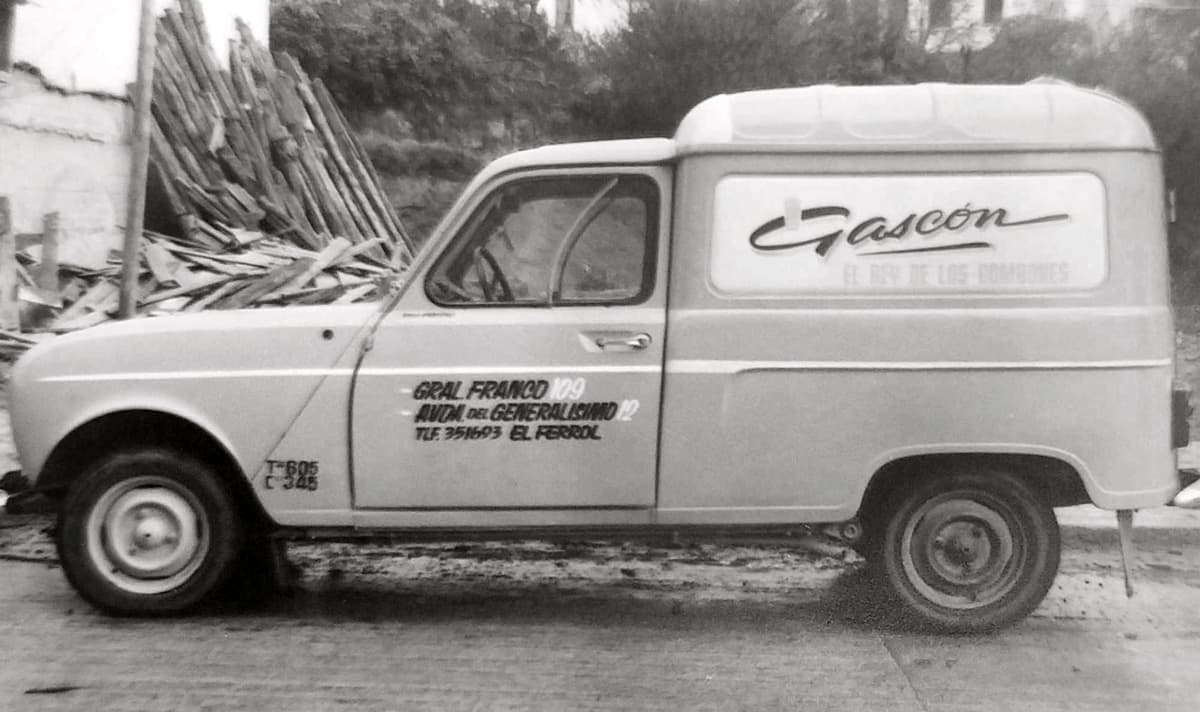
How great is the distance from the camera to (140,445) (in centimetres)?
512

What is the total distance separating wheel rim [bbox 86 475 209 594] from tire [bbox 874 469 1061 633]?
8.91ft

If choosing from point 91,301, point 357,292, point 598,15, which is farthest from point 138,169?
point 598,15

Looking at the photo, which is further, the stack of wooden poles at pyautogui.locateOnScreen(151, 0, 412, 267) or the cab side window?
the stack of wooden poles at pyautogui.locateOnScreen(151, 0, 412, 267)

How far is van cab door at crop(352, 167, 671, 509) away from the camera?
4.87m

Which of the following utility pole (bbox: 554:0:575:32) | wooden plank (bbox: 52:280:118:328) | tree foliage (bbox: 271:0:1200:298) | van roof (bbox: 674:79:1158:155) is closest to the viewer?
van roof (bbox: 674:79:1158:155)

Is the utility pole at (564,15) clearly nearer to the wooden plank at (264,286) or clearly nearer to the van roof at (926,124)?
the wooden plank at (264,286)

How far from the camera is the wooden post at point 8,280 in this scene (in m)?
11.2

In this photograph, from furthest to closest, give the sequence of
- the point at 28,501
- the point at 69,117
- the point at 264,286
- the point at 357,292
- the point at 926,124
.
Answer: the point at 357,292, the point at 69,117, the point at 264,286, the point at 28,501, the point at 926,124

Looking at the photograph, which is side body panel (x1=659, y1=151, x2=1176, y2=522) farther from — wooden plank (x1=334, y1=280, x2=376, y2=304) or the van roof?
wooden plank (x1=334, y1=280, x2=376, y2=304)

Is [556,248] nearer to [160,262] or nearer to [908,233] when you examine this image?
[908,233]

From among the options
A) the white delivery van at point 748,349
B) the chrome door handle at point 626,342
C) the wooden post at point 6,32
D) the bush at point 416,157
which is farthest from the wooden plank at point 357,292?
the chrome door handle at point 626,342

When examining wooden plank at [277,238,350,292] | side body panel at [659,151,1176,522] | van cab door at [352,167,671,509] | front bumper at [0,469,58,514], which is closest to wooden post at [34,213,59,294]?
wooden plank at [277,238,350,292]

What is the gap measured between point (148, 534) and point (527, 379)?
1638 mm

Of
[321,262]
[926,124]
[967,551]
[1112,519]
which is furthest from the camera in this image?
[321,262]
